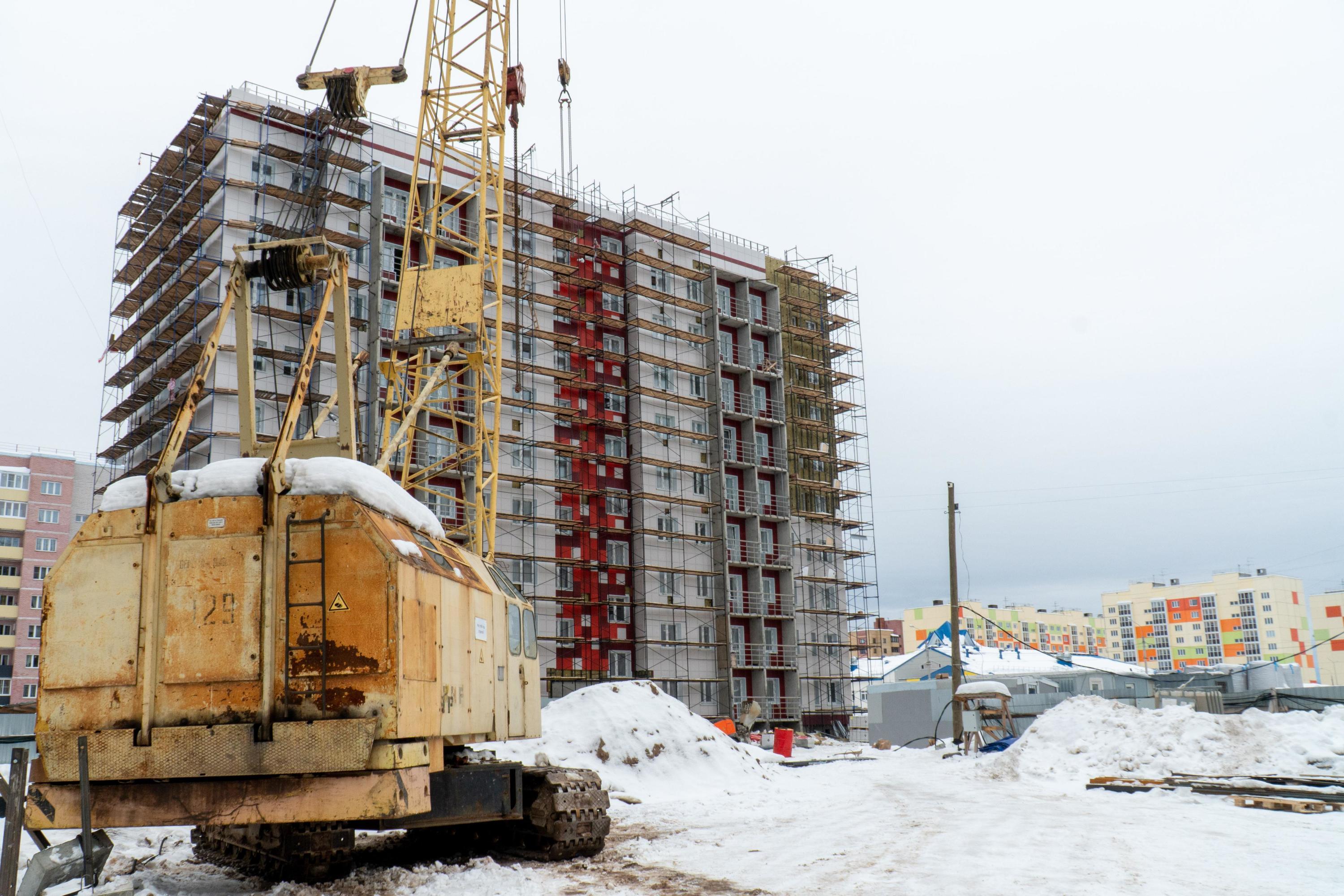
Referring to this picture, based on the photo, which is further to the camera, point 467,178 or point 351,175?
point 467,178

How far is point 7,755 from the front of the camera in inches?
715

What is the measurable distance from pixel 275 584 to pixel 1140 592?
636 feet

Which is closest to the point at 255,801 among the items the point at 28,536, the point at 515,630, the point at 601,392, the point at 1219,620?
the point at 515,630

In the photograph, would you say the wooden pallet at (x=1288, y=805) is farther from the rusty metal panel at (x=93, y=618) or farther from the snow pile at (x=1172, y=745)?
the rusty metal panel at (x=93, y=618)

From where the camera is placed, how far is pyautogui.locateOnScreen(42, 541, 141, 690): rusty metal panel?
7.70m

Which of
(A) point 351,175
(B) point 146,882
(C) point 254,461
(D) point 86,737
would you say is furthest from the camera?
(A) point 351,175

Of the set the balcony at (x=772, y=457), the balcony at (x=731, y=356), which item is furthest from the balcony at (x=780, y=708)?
the balcony at (x=731, y=356)

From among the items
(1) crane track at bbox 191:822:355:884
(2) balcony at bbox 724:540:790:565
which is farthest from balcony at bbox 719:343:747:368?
(1) crane track at bbox 191:822:355:884

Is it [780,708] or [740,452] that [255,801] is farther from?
[740,452]

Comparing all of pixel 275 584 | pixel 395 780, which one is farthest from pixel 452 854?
pixel 275 584

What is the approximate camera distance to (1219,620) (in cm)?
16112

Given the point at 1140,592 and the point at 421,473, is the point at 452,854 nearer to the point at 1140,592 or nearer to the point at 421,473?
the point at 421,473

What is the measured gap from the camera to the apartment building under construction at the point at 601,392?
39531 mm

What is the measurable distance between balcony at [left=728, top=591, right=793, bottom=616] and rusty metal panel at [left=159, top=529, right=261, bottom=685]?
1790 inches
